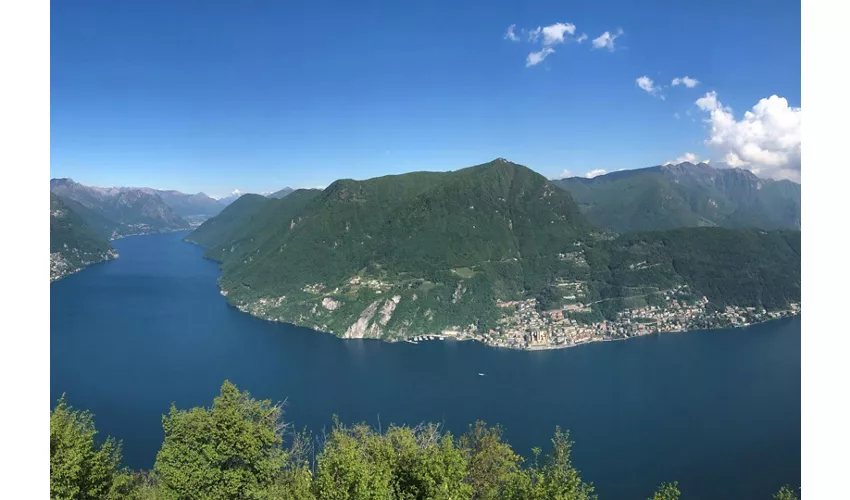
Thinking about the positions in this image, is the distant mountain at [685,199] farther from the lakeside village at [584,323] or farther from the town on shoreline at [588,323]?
the lakeside village at [584,323]

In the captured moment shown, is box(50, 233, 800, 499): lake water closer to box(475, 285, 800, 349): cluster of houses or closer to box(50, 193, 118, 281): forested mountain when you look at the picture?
box(475, 285, 800, 349): cluster of houses

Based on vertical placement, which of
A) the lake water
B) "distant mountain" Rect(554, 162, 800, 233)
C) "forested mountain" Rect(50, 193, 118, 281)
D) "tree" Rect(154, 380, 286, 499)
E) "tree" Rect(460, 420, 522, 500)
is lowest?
the lake water

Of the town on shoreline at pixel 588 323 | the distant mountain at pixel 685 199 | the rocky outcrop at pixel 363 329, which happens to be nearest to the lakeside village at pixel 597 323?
the town on shoreline at pixel 588 323

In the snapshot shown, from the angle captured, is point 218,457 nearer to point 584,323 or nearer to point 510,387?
point 510,387

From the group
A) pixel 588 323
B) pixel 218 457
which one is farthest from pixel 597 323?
pixel 218 457

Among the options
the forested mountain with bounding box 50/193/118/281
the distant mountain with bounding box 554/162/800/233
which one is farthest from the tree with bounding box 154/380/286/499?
the distant mountain with bounding box 554/162/800/233

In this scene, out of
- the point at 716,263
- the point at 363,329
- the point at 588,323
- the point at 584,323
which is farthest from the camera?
the point at 716,263

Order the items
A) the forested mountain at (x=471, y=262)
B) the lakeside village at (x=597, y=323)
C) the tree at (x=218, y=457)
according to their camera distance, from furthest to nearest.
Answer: the forested mountain at (x=471, y=262), the lakeside village at (x=597, y=323), the tree at (x=218, y=457)
